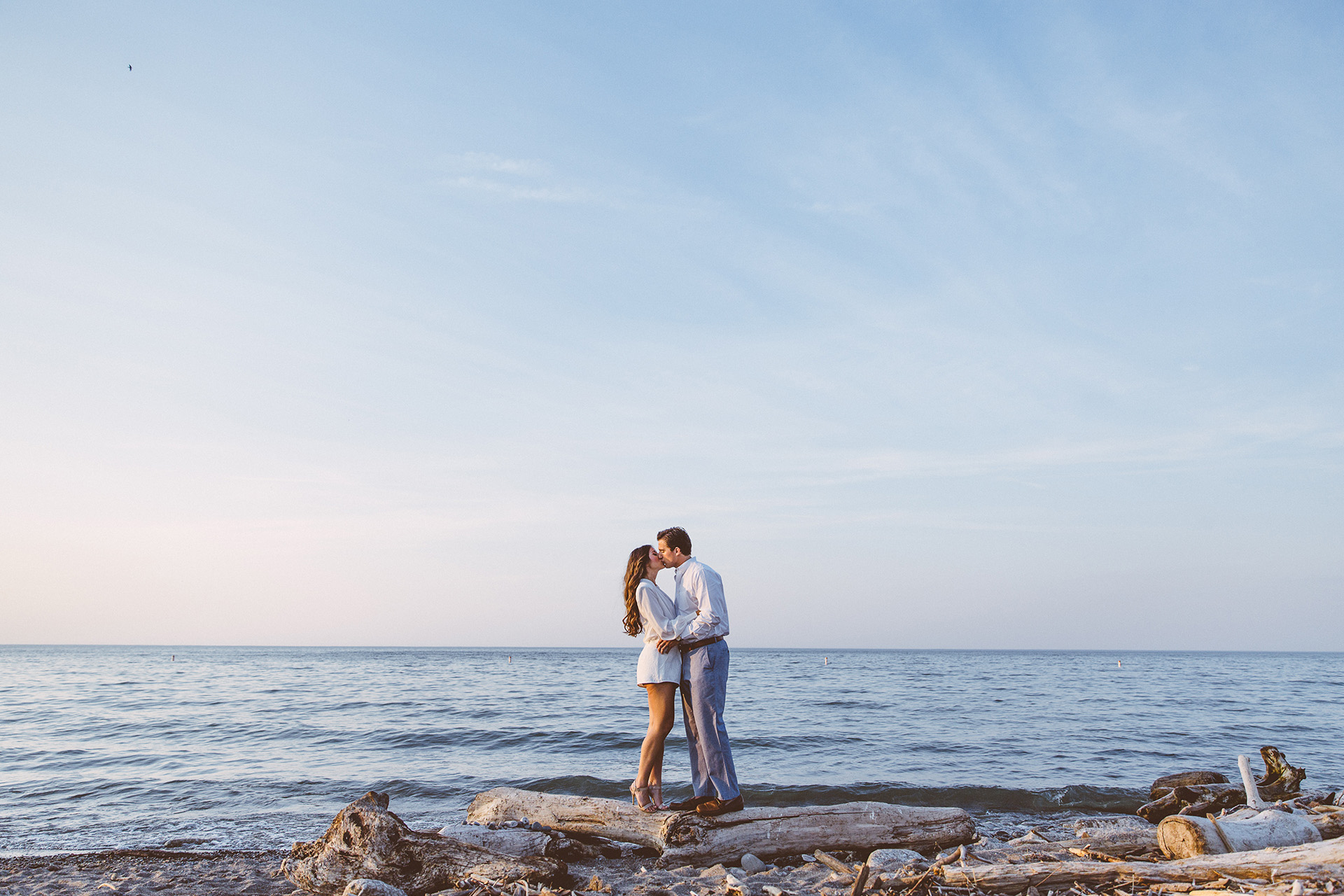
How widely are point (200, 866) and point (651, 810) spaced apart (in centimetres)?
459

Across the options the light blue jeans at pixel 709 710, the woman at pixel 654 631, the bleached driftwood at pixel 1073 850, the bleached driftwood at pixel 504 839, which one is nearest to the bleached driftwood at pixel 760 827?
the light blue jeans at pixel 709 710

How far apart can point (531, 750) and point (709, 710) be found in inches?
426

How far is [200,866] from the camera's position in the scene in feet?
25.3

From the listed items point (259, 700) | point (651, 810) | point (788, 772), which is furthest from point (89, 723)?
point (651, 810)

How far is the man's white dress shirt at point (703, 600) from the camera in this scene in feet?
21.6

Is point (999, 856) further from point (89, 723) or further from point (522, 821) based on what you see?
point (89, 723)

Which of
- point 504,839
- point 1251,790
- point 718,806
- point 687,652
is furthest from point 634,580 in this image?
point 1251,790

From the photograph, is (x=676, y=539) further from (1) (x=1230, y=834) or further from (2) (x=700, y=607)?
(1) (x=1230, y=834)

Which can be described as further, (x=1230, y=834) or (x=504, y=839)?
(x=504, y=839)

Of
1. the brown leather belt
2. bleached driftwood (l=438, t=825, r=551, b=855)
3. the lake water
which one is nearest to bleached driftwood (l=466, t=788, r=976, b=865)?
bleached driftwood (l=438, t=825, r=551, b=855)

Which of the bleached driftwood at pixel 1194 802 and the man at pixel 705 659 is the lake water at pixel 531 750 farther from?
the man at pixel 705 659

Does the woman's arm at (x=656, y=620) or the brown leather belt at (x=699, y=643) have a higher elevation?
the woman's arm at (x=656, y=620)

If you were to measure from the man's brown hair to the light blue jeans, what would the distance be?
33.9 inches

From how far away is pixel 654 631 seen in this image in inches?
268
